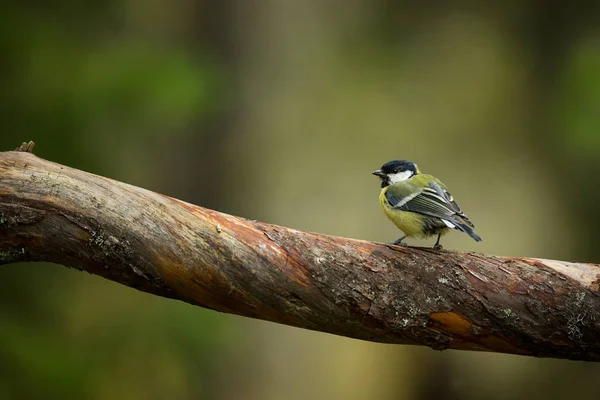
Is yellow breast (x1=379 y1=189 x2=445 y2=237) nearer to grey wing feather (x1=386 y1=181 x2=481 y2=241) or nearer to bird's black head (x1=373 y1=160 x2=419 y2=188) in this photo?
grey wing feather (x1=386 y1=181 x2=481 y2=241)

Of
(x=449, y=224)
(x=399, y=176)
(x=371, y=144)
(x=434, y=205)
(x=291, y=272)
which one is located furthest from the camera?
(x=371, y=144)

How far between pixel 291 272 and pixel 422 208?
0.94 metres

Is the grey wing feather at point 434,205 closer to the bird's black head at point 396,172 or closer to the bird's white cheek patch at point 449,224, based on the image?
the bird's white cheek patch at point 449,224

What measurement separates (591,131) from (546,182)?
1757 mm

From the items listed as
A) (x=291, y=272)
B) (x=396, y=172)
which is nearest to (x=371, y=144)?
(x=396, y=172)

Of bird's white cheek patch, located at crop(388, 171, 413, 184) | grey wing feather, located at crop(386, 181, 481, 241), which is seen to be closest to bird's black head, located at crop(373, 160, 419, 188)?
bird's white cheek patch, located at crop(388, 171, 413, 184)

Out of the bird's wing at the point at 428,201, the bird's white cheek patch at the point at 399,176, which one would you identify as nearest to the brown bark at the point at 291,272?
the bird's wing at the point at 428,201

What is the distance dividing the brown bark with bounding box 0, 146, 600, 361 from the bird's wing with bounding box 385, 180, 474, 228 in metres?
0.48

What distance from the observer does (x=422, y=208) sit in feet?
11.4

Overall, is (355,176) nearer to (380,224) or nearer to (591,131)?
(380,224)

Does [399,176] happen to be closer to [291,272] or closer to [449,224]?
[449,224]

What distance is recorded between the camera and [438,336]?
285 cm

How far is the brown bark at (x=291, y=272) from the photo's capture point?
8.82 feet

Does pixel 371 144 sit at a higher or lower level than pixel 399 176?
higher
